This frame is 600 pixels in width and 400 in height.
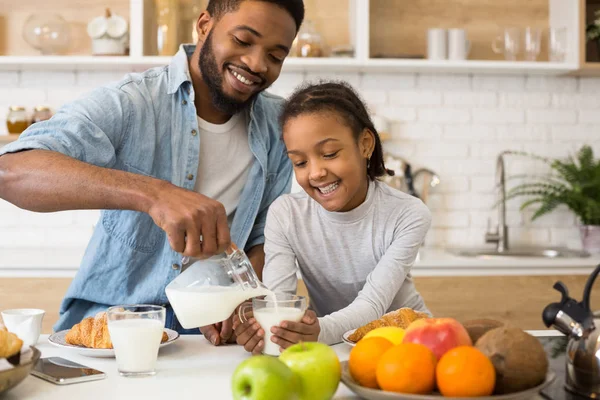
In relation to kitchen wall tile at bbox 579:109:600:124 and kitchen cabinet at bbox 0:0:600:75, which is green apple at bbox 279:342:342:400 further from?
kitchen wall tile at bbox 579:109:600:124

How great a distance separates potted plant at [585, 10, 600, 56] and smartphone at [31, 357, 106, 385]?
3.39 meters

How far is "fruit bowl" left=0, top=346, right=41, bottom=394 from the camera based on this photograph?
1075mm

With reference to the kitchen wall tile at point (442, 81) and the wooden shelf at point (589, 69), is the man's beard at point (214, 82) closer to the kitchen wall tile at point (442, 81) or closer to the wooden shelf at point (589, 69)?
the kitchen wall tile at point (442, 81)

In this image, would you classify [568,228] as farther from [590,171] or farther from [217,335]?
[217,335]

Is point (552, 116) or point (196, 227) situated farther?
point (552, 116)

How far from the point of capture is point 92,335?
1469 millimetres

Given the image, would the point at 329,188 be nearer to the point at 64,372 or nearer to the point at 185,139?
the point at 185,139

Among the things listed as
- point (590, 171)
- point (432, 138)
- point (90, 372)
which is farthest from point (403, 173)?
point (90, 372)

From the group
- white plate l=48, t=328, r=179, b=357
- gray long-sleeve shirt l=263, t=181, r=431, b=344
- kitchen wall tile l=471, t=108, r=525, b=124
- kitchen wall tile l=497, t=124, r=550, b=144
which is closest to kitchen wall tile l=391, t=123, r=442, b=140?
kitchen wall tile l=471, t=108, r=525, b=124

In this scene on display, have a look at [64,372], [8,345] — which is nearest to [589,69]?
[64,372]

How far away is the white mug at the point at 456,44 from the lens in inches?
145

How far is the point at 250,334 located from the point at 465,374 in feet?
1.98

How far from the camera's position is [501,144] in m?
4.00

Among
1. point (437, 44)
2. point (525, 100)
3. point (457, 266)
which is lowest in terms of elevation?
point (457, 266)
